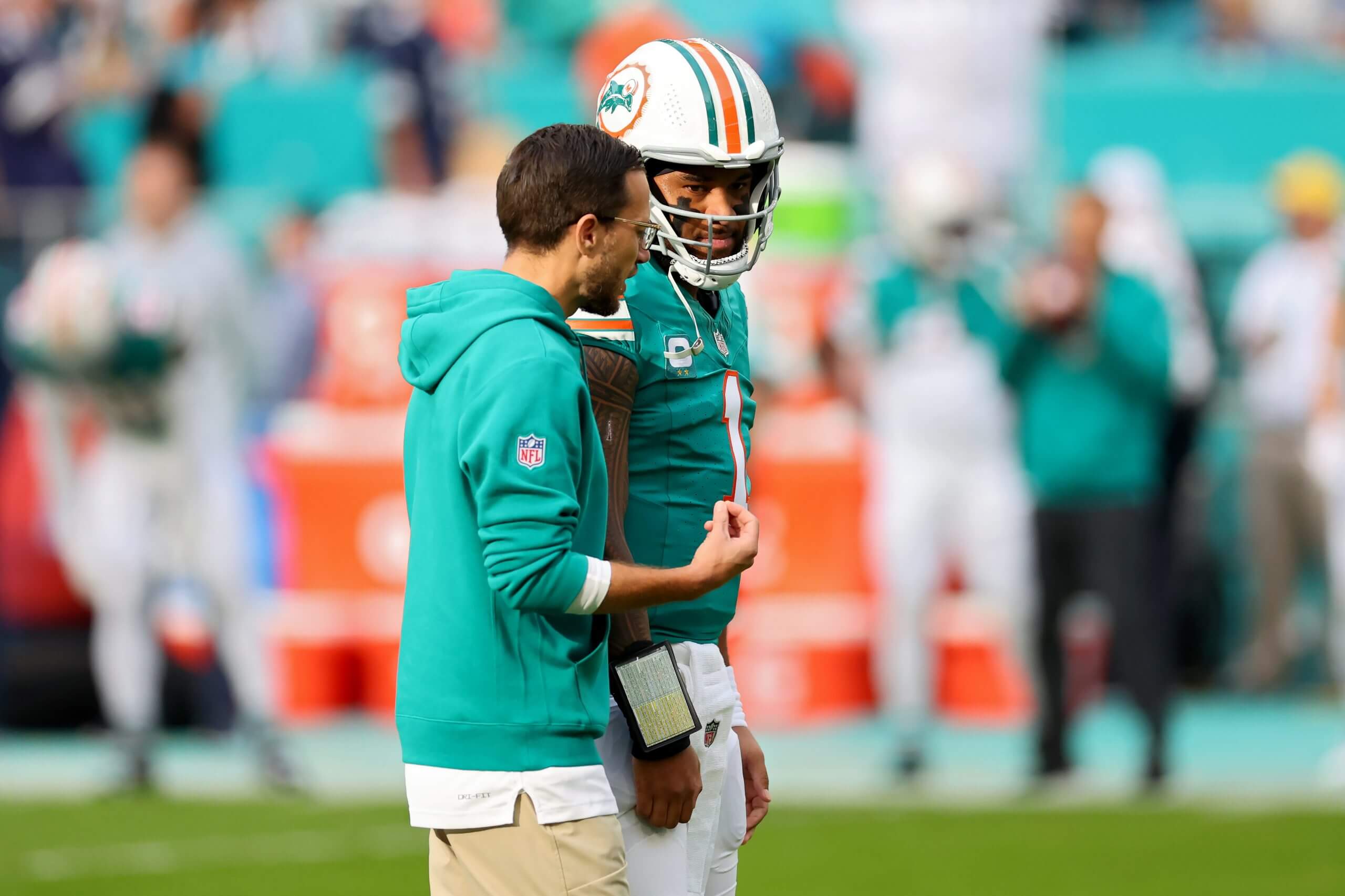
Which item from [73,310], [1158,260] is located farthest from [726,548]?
[1158,260]

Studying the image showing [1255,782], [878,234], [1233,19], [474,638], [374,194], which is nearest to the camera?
[474,638]

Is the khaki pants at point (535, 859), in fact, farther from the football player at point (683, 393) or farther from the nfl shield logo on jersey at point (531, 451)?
the nfl shield logo on jersey at point (531, 451)

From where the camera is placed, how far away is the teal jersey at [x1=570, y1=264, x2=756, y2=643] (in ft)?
10.5

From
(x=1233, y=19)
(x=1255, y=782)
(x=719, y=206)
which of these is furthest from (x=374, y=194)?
(x=719, y=206)

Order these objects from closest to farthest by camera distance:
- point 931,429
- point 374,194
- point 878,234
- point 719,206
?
A: point 719,206 < point 931,429 < point 878,234 < point 374,194

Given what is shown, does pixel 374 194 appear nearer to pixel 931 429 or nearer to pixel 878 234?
pixel 878 234

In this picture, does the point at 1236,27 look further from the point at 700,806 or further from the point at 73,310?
the point at 700,806

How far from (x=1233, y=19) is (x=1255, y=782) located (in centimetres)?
731

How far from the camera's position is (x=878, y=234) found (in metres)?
12.3

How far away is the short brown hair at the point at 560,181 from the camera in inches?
116

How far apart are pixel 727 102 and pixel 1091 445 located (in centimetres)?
561

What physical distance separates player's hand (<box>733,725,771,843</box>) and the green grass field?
325 centimetres

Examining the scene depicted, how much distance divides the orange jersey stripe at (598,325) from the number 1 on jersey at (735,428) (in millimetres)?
250

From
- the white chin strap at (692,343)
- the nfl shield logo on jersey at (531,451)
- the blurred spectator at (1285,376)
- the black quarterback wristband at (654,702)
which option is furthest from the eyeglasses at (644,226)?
the blurred spectator at (1285,376)
